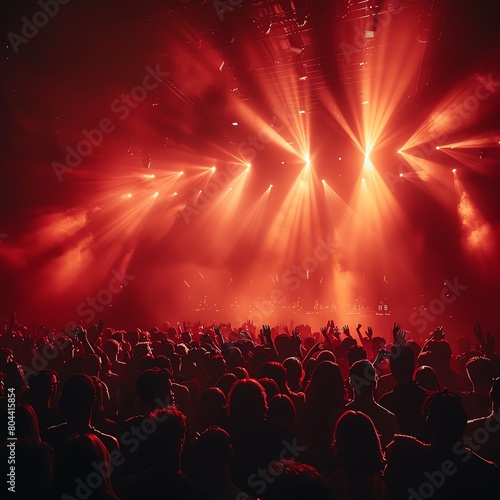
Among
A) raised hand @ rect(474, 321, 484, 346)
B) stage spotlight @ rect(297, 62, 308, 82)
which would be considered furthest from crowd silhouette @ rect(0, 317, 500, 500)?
stage spotlight @ rect(297, 62, 308, 82)

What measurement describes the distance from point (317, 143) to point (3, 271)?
11.5m

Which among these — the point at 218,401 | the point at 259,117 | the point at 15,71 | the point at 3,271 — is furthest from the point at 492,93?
the point at 3,271

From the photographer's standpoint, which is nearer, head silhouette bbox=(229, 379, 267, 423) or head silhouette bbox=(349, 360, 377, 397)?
head silhouette bbox=(229, 379, 267, 423)

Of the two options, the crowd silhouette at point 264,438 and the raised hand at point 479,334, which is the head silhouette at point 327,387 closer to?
the crowd silhouette at point 264,438

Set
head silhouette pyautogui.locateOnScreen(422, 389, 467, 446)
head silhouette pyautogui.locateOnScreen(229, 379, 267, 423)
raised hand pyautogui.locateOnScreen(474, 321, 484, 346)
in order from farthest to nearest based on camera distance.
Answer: raised hand pyautogui.locateOnScreen(474, 321, 484, 346)
head silhouette pyautogui.locateOnScreen(229, 379, 267, 423)
head silhouette pyautogui.locateOnScreen(422, 389, 467, 446)

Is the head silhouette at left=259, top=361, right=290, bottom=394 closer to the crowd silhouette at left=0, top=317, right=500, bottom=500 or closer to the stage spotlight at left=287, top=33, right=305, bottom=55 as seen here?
the crowd silhouette at left=0, top=317, right=500, bottom=500

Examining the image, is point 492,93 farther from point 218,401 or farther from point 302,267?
point 302,267

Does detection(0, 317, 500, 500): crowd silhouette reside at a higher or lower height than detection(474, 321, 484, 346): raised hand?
lower

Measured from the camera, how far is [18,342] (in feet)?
23.2

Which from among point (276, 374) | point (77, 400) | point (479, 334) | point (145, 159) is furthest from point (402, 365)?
point (145, 159)

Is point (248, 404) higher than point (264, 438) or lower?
higher

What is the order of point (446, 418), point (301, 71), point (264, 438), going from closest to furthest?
point (446, 418) → point (264, 438) → point (301, 71)

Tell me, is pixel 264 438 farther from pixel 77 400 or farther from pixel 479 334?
pixel 479 334

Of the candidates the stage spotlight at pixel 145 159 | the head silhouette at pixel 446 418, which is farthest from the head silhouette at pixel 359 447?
the stage spotlight at pixel 145 159
